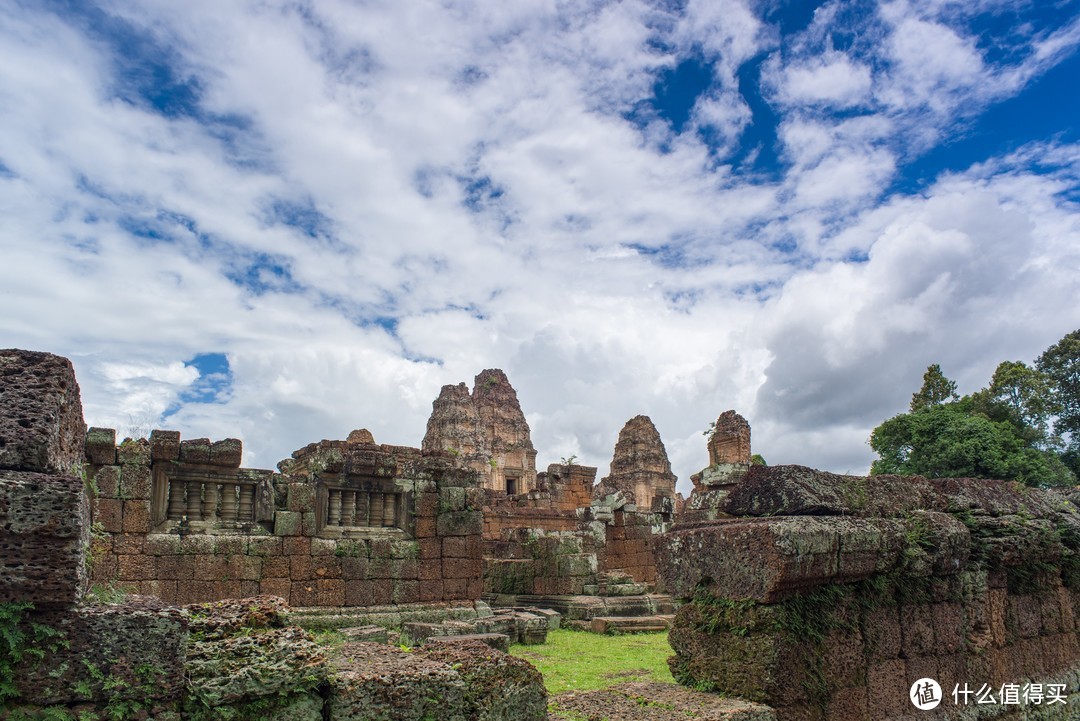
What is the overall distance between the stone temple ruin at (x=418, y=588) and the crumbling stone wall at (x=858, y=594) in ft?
0.06

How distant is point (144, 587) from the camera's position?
30.5ft

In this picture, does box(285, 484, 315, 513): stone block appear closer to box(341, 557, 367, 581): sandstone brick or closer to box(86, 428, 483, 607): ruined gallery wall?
box(86, 428, 483, 607): ruined gallery wall

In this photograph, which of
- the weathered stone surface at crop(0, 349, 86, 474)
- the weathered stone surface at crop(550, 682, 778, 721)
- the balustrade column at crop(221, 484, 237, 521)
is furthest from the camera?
the balustrade column at crop(221, 484, 237, 521)

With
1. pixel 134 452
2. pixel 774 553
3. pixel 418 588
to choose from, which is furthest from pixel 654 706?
pixel 134 452

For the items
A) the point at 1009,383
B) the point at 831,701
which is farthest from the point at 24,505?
the point at 1009,383

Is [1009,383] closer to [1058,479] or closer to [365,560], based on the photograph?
[1058,479]

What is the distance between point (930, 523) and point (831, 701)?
1.54 metres

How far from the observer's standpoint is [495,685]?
3352 millimetres

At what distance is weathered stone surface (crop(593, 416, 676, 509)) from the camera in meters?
46.5

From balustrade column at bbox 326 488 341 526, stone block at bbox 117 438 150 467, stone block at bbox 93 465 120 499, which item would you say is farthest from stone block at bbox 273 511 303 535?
stone block at bbox 93 465 120 499

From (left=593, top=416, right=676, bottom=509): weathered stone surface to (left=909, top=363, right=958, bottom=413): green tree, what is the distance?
55.1ft

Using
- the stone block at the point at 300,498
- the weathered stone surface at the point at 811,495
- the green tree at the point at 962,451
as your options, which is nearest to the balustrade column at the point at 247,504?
the stone block at the point at 300,498

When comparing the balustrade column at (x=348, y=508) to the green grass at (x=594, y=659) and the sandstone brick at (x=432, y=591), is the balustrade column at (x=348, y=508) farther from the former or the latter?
the green grass at (x=594, y=659)

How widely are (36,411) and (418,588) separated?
911 centimetres
